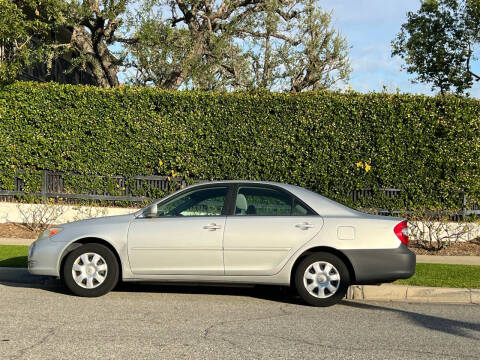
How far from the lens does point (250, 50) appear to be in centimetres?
2866

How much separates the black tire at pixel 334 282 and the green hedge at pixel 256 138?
666cm

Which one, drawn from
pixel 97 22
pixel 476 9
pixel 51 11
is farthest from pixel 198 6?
pixel 476 9

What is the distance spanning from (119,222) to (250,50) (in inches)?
878

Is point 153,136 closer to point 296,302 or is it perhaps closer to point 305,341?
point 296,302

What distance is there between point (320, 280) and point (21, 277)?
4413 millimetres

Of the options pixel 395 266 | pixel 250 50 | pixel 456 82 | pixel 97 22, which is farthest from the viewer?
pixel 250 50

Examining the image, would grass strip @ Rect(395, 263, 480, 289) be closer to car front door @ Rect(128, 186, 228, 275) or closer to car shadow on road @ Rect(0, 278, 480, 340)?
car shadow on road @ Rect(0, 278, 480, 340)

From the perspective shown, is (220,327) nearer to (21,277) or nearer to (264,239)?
(264,239)

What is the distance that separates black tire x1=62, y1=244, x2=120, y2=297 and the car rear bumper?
291 cm

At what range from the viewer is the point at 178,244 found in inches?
287

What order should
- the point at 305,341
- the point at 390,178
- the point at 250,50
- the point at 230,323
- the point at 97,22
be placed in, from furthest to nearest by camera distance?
the point at 250,50 → the point at 97,22 → the point at 390,178 → the point at 230,323 → the point at 305,341

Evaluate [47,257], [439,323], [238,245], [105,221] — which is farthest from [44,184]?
[439,323]

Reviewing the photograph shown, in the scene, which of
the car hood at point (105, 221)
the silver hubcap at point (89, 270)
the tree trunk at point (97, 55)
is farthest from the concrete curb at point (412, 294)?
the tree trunk at point (97, 55)

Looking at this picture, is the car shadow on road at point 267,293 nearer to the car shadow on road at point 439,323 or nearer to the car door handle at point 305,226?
A: the car shadow on road at point 439,323
